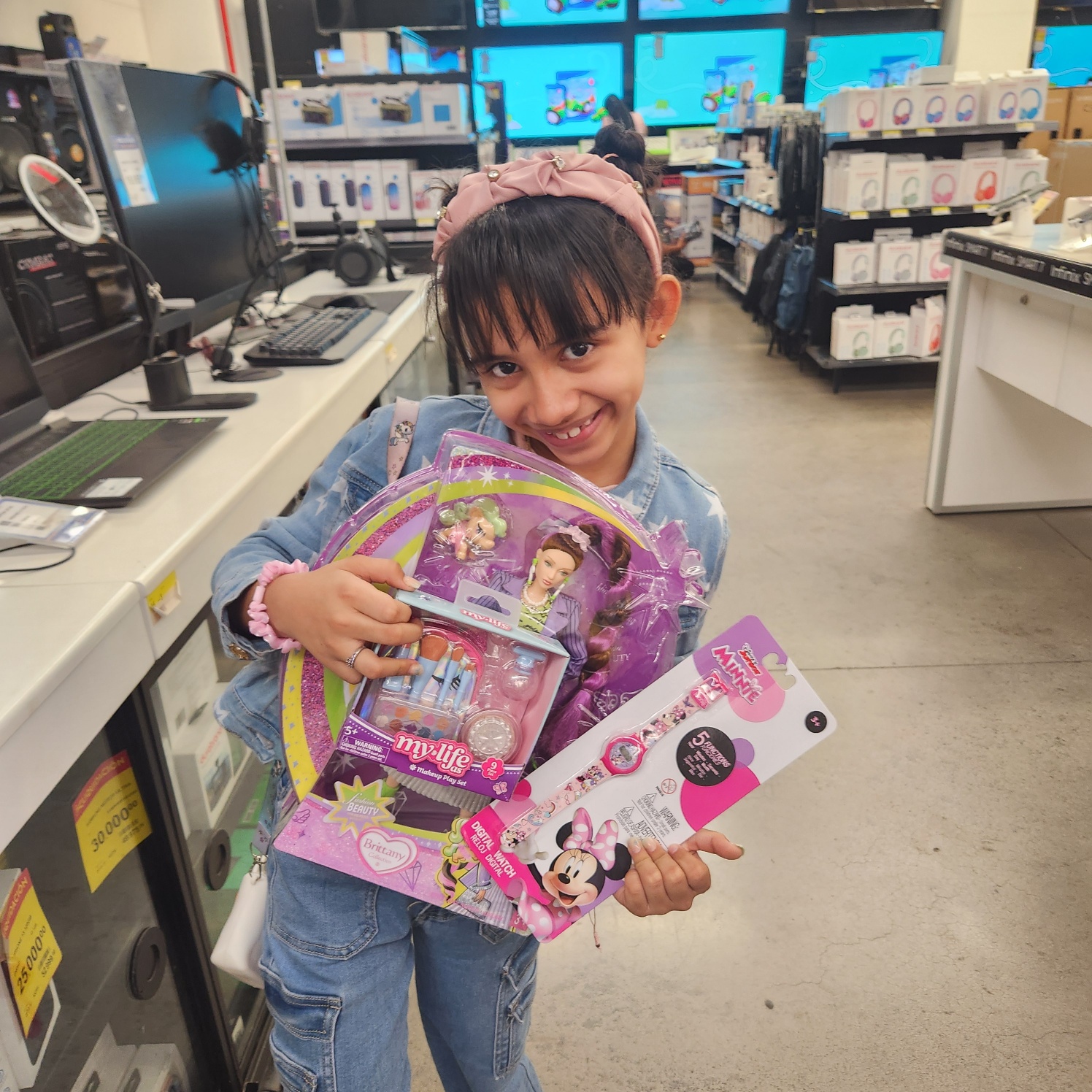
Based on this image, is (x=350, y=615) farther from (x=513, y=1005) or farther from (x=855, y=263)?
(x=855, y=263)

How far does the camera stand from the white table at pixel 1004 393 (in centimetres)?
281

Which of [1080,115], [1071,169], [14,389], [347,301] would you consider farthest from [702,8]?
[14,389]

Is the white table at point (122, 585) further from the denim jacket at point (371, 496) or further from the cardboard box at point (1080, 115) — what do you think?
the cardboard box at point (1080, 115)

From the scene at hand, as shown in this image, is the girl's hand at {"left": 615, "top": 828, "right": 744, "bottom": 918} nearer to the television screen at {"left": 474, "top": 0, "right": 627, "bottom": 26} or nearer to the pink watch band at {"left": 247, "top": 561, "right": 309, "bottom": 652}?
the pink watch band at {"left": 247, "top": 561, "right": 309, "bottom": 652}

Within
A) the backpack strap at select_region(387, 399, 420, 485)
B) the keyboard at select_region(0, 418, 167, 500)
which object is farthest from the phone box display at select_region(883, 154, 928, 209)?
the backpack strap at select_region(387, 399, 420, 485)

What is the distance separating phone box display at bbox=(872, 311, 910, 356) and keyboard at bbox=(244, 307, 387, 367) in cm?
319

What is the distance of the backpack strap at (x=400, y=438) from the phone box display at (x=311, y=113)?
12.1 feet

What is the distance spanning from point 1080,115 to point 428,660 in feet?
25.5

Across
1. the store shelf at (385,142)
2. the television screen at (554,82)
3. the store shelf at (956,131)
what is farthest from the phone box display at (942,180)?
the television screen at (554,82)

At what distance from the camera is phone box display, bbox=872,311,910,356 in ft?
16.0

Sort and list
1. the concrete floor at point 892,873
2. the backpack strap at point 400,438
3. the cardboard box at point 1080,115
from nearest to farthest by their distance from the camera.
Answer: the backpack strap at point 400,438 < the concrete floor at point 892,873 < the cardboard box at point 1080,115

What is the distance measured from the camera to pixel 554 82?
29.1ft

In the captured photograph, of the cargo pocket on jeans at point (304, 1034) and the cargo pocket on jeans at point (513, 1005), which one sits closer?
the cargo pocket on jeans at point (304, 1034)

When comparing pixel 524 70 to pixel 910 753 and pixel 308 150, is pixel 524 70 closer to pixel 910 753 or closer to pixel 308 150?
pixel 308 150
